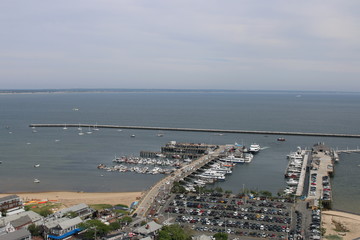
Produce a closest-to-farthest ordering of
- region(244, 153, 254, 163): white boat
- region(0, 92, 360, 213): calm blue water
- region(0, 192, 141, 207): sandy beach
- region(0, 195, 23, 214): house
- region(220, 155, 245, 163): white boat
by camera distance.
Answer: region(0, 195, 23, 214): house, region(0, 192, 141, 207): sandy beach, region(0, 92, 360, 213): calm blue water, region(220, 155, 245, 163): white boat, region(244, 153, 254, 163): white boat

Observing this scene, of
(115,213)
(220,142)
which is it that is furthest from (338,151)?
(115,213)

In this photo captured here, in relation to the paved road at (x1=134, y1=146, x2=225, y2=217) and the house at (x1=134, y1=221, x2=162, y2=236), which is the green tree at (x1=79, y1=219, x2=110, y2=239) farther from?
the paved road at (x1=134, y1=146, x2=225, y2=217)

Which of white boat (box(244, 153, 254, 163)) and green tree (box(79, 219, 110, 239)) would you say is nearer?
green tree (box(79, 219, 110, 239))

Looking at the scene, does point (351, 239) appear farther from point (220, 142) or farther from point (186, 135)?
point (186, 135)

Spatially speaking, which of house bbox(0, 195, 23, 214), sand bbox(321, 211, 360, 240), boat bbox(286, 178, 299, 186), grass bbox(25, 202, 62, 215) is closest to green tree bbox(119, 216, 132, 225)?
grass bbox(25, 202, 62, 215)

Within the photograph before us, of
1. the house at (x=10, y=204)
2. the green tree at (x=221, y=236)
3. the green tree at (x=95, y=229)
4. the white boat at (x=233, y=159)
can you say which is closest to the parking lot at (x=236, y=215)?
the green tree at (x=221, y=236)

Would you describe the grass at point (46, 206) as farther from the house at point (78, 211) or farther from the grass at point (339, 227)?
the grass at point (339, 227)

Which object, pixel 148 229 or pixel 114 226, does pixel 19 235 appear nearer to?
pixel 114 226
